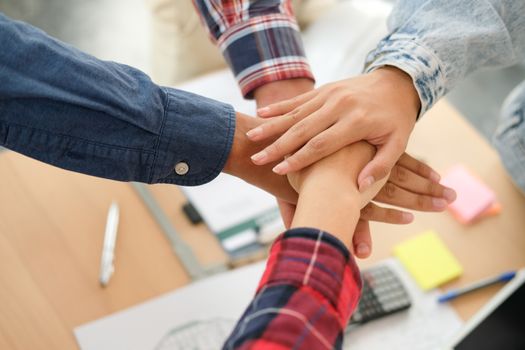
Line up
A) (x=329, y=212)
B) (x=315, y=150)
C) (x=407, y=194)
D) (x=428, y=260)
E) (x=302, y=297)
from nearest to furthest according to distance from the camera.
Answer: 1. (x=302, y=297)
2. (x=329, y=212)
3. (x=315, y=150)
4. (x=407, y=194)
5. (x=428, y=260)

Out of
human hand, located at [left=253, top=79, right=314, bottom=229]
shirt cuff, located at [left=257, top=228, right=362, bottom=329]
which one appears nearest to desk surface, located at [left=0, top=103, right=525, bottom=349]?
human hand, located at [left=253, top=79, right=314, bottom=229]

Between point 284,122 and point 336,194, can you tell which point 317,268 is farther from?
point 284,122

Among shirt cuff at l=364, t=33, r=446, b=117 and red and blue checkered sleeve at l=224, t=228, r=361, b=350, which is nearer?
red and blue checkered sleeve at l=224, t=228, r=361, b=350

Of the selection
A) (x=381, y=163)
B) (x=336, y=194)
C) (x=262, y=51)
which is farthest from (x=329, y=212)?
(x=262, y=51)

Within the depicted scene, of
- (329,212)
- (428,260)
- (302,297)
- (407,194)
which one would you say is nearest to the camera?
(302,297)

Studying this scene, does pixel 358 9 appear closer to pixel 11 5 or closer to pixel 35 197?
pixel 35 197

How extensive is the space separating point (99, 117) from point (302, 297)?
1.16ft

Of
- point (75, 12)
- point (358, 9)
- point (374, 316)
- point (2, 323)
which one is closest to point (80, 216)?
point (2, 323)

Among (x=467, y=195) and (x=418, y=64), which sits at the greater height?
(x=418, y=64)

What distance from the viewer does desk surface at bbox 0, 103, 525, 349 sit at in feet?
2.81

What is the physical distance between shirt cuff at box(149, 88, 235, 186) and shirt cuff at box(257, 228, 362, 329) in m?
0.25

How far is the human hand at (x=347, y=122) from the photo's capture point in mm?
787

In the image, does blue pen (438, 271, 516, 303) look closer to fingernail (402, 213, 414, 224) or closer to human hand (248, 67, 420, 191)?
fingernail (402, 213, 414, 224)

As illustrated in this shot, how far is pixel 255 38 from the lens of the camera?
95cm
